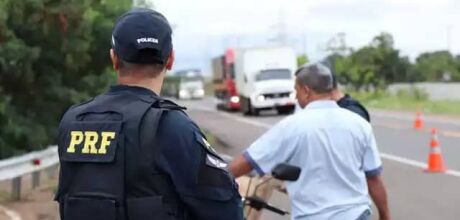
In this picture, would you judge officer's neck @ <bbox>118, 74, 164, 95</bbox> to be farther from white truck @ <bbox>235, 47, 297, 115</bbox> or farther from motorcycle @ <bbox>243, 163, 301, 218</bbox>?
white truck @ <bbox>235, 47, 297, 115</bbox>

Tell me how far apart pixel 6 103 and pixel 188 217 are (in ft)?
59.8

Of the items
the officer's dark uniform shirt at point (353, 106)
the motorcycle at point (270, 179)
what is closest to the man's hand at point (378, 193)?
the motorcycle at point (270, 179)

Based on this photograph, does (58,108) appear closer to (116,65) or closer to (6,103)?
(6,103)

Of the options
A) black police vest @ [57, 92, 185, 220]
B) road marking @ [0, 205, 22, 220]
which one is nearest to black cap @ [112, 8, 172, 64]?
black police vest @ [57, 92, 185, 220]

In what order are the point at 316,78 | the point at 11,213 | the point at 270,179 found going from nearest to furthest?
the point at 316,78 < the point at 270,179 < the point at 11,213

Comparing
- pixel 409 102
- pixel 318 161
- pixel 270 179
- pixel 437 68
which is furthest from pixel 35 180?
pixel 437 68

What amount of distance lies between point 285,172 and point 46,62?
16.9 metres

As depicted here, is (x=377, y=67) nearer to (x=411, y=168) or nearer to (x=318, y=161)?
(x=411, y=168)

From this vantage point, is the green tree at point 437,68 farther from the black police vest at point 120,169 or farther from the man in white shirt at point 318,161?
the black police vest at point 120,169

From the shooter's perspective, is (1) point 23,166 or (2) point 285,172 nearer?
(2) point 285,172

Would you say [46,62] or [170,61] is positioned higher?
[170,61]

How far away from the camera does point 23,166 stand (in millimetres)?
11953

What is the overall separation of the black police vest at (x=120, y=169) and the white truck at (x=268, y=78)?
39.5 m

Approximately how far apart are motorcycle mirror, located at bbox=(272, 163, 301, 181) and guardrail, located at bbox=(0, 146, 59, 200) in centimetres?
713
